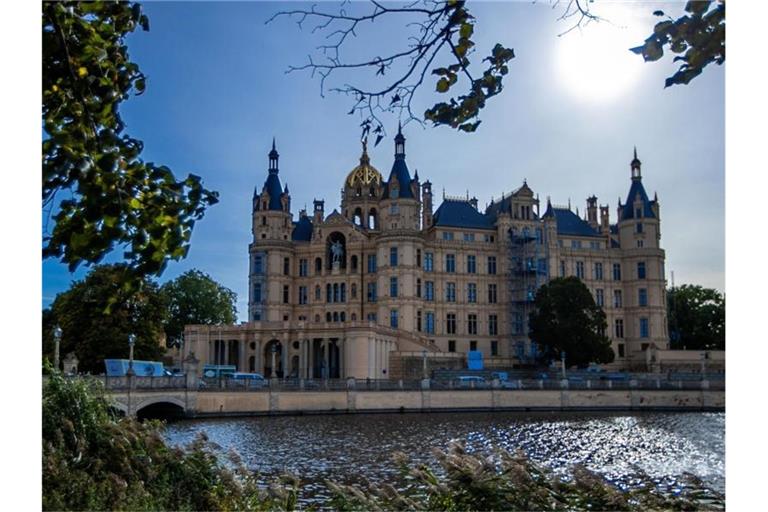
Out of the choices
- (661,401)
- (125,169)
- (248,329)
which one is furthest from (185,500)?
(248,329)

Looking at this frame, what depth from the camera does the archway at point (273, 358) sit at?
137 feet

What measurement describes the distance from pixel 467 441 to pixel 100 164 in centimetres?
1487

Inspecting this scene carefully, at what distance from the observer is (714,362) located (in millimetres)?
39625

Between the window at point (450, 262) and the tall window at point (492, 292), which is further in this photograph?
the tall window at point (492, 292)

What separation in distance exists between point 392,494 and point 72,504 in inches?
108

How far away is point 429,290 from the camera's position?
48219mm

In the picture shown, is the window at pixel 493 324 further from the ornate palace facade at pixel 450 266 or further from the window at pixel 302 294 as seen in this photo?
the window at pixel 302 294

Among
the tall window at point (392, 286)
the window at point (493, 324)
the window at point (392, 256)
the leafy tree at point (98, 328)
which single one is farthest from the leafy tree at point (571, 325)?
the leafy tree at point (98, 328)

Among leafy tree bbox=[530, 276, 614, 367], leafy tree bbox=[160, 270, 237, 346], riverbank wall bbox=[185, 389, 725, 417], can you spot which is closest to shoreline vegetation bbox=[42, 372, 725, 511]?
riverbank wall bbox=[185, 389, 725, 417]

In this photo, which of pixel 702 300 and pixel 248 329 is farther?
pixel 702 300

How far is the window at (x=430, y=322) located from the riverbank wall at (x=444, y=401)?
14.1 meters

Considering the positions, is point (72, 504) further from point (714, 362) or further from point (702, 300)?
point (702, 300)

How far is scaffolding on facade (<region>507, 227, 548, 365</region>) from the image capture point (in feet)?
157

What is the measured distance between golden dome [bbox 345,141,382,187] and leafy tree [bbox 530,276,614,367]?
16191 millimetres
